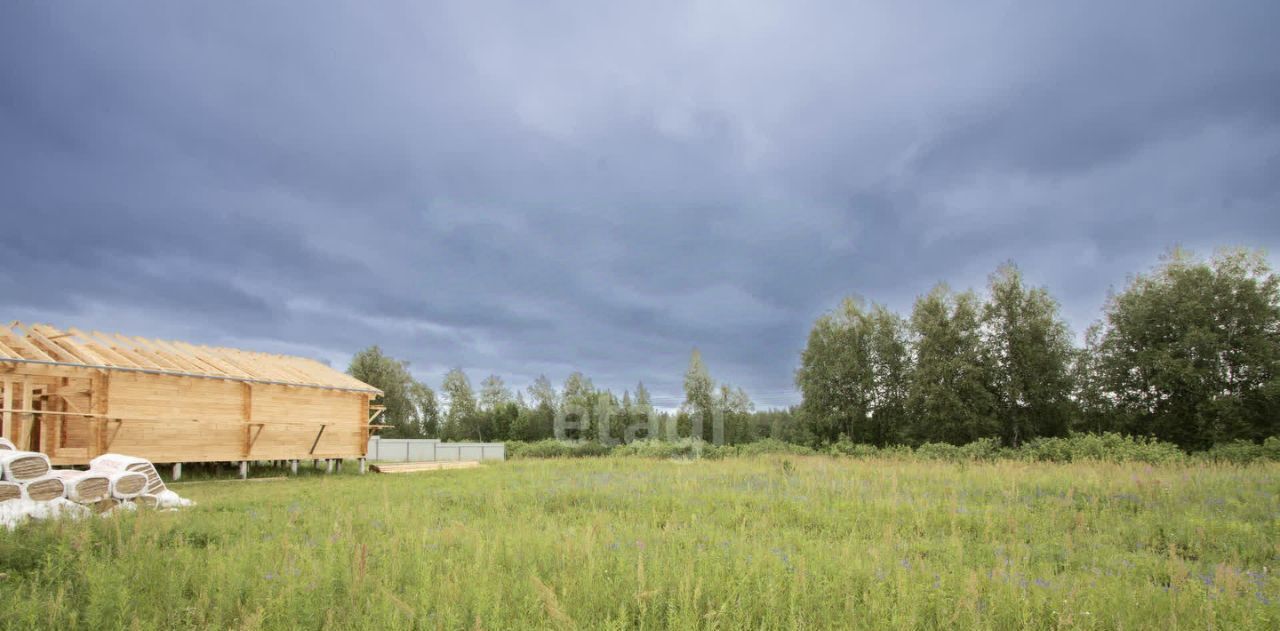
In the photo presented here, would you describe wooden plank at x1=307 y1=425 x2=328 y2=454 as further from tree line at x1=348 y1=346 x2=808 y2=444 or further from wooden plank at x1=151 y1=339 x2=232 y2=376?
tree line at x1=348 y1=346 x2=808 y2=444

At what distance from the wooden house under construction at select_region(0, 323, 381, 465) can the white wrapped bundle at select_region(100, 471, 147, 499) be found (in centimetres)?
644

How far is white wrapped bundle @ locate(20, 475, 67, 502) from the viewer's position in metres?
10.0

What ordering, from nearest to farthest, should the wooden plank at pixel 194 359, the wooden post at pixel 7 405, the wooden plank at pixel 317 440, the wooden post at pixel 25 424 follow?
the wooden post at pixel 7 405 → the wooden post at pixel 25 424 → the wooden plank at pixel 194 359 → the wooden plank at pixel 317 440

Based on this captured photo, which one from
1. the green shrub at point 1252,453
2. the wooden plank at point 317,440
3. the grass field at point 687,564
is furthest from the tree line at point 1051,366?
the wooden plank at point 317,440

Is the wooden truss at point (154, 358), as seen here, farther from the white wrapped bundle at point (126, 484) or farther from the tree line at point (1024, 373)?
the tree line at point (1024, 373)

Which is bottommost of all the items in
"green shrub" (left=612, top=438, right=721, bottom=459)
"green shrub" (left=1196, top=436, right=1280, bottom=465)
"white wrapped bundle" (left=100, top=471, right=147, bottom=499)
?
"green shrub" (left=612, top=438, right=721, bottom=459)

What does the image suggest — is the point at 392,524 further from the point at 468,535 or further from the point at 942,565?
the point at 942,565

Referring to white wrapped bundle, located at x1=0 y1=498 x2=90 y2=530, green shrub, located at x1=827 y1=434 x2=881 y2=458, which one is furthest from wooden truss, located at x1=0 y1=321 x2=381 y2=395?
green shrub, located at x1=827 y1=434 x2=881 y2=458

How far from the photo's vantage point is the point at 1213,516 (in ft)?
28.8

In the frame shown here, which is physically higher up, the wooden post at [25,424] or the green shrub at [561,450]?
the wooden post at [25,424]

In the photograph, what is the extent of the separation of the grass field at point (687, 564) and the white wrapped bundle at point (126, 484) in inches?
146

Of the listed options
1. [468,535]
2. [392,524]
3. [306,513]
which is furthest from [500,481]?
[468,535]

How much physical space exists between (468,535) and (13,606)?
11.5 feet

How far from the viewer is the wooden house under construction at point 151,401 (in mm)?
16953
